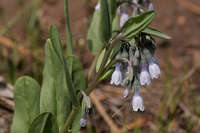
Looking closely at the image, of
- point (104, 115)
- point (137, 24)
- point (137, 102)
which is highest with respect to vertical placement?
point (137, 24)

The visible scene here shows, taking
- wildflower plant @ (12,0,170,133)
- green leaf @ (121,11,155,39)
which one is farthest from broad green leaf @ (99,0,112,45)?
green leaf @ (121,11,155,39)

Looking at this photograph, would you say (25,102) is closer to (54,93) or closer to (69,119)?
(54,93)

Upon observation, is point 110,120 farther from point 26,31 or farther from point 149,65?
point 26,31

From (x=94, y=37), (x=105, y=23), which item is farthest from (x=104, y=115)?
(x=105, y=23)

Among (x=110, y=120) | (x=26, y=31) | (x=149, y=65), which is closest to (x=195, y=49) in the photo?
(x=110, y=120)

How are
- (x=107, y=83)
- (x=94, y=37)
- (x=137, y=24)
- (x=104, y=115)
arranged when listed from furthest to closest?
(x=107, y=83) → (x=104, y=115) → (x=94, y=37) → (x=137, y=24)

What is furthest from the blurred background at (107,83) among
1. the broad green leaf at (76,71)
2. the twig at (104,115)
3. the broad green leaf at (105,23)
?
the broad green leaf at (105,23)

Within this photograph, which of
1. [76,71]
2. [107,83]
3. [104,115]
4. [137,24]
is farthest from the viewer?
[107,83]
